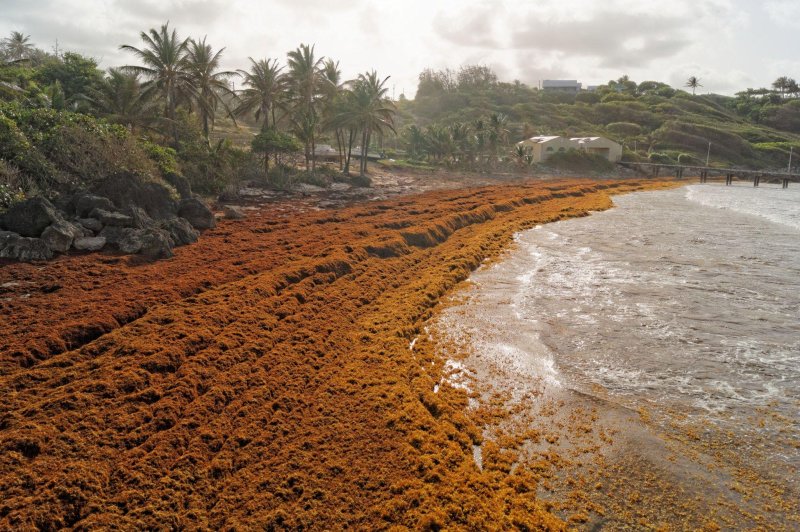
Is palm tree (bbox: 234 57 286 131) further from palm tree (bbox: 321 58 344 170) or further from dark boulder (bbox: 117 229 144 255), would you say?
dark boulder (bbox: 117 229 144 255)

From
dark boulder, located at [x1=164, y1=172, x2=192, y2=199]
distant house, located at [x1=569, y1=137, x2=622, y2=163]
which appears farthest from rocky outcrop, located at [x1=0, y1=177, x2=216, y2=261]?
distant house, located at [x1=569, y1=137, x2=622, y2=163]

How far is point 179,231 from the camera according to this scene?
701 inches

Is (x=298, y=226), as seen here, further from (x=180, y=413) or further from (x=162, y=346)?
(x=180, y=413)

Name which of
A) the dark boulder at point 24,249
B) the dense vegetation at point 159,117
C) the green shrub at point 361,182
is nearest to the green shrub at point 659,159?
the dense vegetation at point 159,117

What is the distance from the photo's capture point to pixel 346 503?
5750 millimetres

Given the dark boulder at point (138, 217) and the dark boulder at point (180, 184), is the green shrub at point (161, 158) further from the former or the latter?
the dark boulder at point (138, 217)

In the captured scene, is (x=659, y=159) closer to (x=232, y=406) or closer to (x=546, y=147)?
(x=546, y=147)

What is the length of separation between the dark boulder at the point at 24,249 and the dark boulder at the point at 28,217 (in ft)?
2.41

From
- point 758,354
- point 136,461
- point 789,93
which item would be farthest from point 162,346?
point 789,93

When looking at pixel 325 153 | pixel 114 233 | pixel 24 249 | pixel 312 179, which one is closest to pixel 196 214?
pixel 114 233

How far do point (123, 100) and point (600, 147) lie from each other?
67253 millimetres

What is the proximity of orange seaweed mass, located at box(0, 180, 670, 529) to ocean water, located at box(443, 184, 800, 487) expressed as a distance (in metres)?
2.34

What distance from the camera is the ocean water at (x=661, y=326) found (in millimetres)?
8484

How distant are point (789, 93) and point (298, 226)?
182 metres
